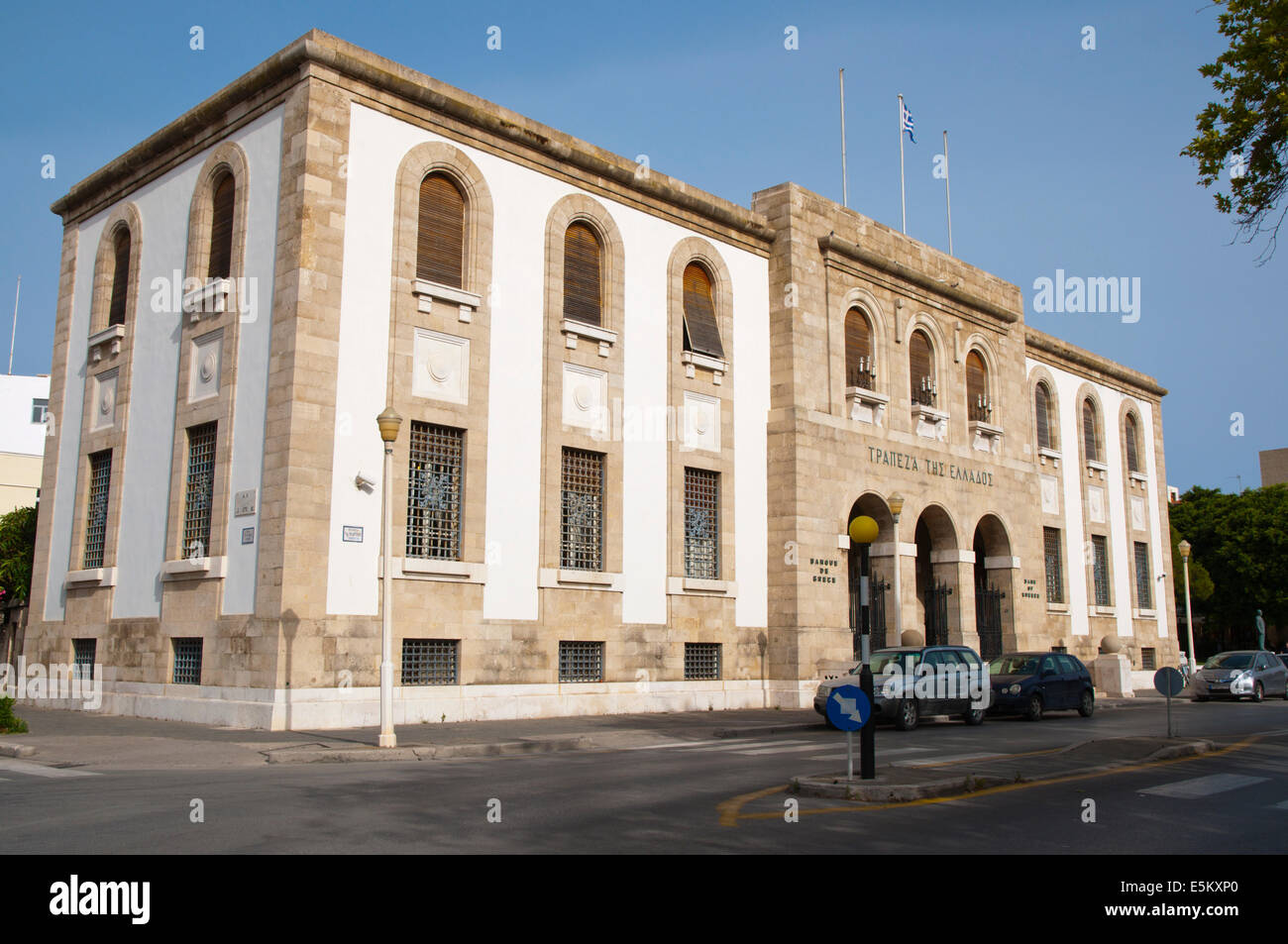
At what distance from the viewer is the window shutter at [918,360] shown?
108 feet

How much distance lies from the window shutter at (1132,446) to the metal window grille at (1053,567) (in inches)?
338

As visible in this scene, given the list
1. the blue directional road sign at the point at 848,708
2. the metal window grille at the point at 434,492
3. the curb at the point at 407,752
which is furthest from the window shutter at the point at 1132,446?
the blue directional road sign at the point at 848,708

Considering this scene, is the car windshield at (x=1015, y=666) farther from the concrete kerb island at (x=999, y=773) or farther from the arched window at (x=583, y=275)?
the arched window at (x=583, y=275)

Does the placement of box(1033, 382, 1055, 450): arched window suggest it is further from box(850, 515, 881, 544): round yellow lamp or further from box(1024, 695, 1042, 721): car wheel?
box(850, 515, 881, 544): round yellow lamp

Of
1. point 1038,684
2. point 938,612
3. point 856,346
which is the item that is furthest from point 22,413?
point 1038,684

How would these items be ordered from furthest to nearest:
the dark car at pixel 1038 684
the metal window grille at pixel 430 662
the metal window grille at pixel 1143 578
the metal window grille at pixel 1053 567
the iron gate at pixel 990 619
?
the metal window grille at pixel 1143 578 < the metal window grille at pixel 1053 567 < the iron gate at pixel 990 619 < the dark car at pixel 1038 684 < the metal window grille at pixel 430 662

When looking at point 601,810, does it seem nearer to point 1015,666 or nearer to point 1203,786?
point 1203,786

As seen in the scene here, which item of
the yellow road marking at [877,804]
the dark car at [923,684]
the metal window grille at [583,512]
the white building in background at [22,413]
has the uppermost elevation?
the white building in background at [22,413]

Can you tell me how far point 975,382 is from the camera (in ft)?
117

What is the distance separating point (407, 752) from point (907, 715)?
10.6 meters

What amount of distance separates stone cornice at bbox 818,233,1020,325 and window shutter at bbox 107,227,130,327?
57.7 feet

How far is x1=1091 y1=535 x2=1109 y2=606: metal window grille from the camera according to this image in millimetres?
41666
